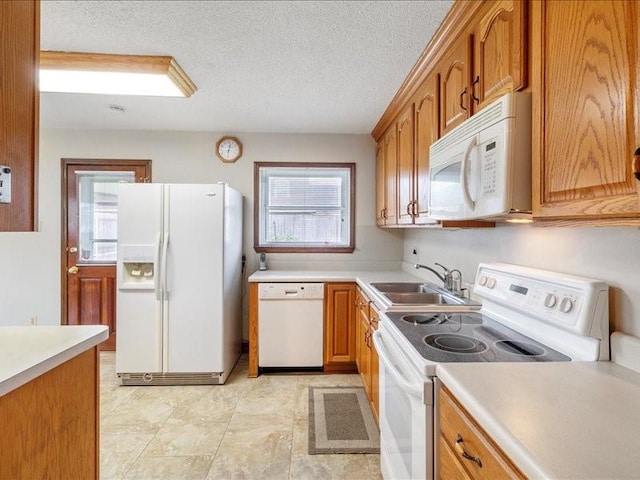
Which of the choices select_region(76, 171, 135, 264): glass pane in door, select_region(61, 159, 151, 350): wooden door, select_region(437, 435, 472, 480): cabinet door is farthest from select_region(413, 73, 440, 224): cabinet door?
select_region(76, 171, 135, 264): glass pane in door

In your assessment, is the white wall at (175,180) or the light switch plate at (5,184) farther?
the white wall at (175,180)

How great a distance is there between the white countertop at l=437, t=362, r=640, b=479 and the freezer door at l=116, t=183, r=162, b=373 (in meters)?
2.45

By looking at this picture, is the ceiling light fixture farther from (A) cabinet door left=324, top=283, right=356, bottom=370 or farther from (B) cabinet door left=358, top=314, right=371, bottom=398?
(B) cabinet door left=358, top=314, right=371, bottom=398

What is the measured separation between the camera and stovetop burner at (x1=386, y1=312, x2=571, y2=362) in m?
1.14

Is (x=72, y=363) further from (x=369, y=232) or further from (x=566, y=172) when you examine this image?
(x=369, y=232)

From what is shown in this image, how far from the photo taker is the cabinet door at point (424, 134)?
187cm

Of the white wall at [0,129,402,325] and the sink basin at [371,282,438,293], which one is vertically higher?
the white wall at [0,129,402,325]

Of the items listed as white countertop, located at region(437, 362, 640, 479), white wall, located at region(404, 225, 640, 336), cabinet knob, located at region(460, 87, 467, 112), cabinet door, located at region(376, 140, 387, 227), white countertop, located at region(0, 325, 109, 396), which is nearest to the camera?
white countertop, located at region(437, 362, 640, 479)

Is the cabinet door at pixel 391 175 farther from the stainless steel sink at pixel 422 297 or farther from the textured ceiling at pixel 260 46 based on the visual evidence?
the stainless steel sink at pixel 422 297

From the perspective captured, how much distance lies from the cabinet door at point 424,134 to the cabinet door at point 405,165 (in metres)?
0.09

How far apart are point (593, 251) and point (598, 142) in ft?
1.86

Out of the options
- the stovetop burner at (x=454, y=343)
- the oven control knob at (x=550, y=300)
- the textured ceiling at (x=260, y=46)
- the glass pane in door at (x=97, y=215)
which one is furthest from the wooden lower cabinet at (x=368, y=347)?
the glass pane in door at (x=97, y=215)

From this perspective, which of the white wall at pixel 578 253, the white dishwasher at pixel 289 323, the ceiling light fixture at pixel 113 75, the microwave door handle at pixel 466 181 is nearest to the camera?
the white wall at pixel 578 253

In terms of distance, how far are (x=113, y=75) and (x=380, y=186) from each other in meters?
2.34
